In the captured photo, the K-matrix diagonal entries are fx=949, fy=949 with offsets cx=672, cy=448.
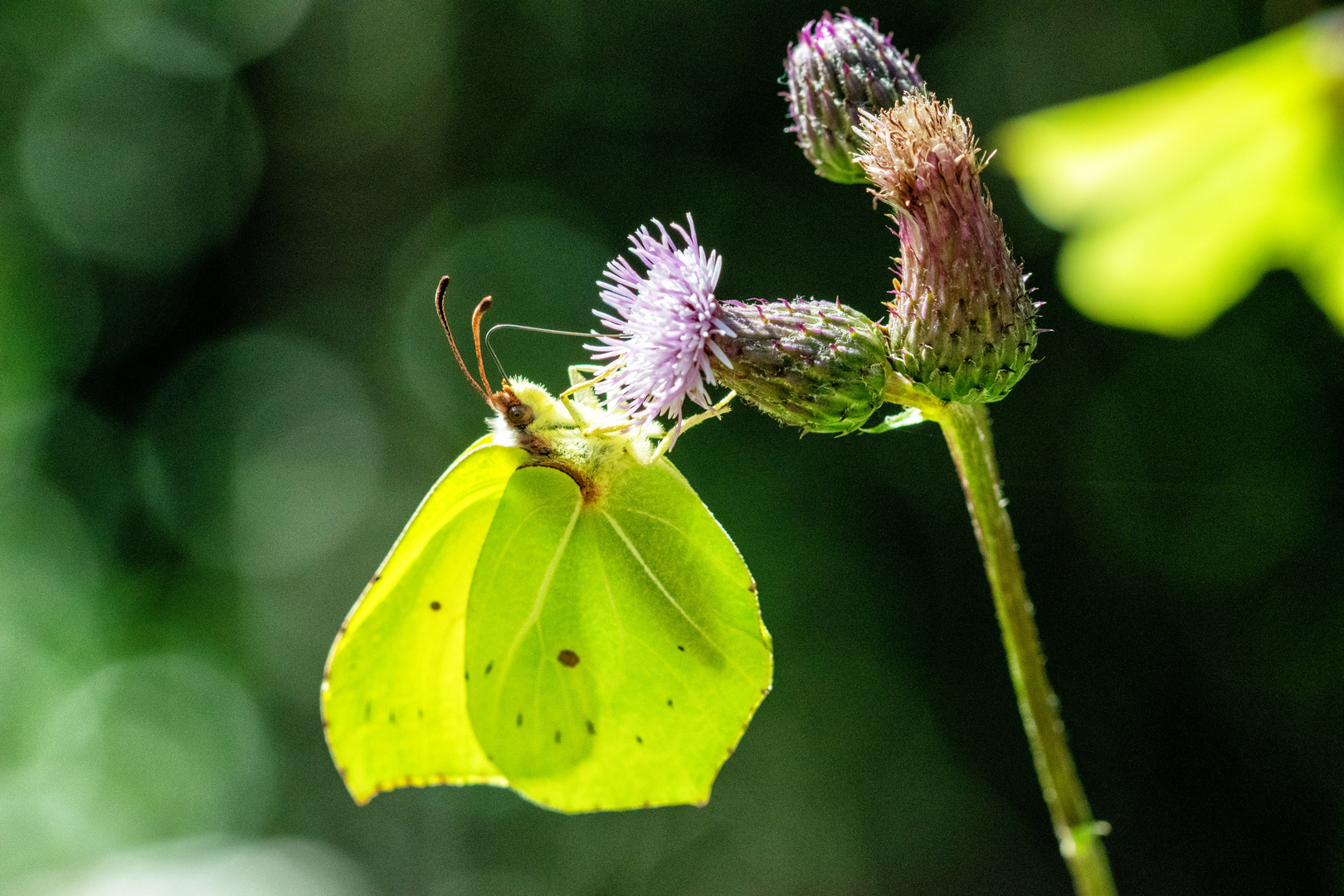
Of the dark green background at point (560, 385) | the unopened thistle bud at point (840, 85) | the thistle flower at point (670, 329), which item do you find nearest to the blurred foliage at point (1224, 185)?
the thistle flower at point (670, 329)

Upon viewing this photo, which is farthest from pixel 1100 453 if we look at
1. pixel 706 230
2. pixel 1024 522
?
pixel 706 230

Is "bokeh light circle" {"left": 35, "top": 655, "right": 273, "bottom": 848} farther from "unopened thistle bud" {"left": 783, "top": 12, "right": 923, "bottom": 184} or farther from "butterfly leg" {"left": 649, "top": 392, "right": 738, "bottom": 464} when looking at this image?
"unopened thistle bud" {"left": 783, "top": 12, "right": 923, "bottom": 184}

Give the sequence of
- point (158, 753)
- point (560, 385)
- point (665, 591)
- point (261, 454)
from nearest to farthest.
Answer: point (665, 591) < point (560, 385) < point (158, 753) < point (261, 454)

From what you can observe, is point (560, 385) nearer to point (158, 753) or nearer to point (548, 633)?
point (158, 753)

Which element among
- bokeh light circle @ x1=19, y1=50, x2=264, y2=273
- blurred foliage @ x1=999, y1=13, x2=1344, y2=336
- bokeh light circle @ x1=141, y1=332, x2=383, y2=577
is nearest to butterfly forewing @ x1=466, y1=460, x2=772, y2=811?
blurred foliage @ x1=999, y1=13, x2=1344, y2=336

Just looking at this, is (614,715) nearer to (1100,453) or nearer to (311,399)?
(1100,453)

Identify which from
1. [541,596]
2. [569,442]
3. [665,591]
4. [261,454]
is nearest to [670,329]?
[569,442]

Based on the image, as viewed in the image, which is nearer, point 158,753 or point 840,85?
point 840,85
